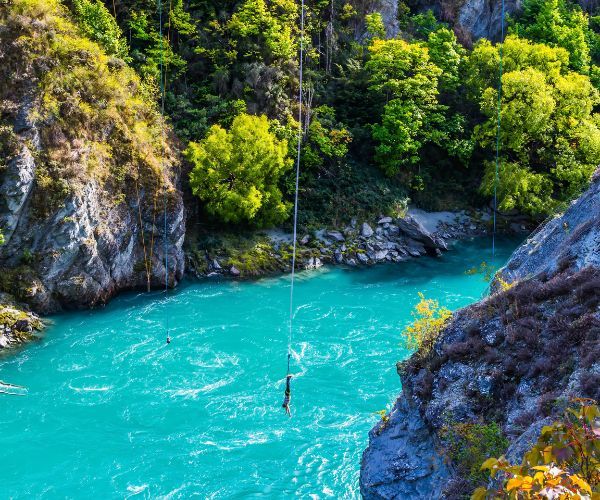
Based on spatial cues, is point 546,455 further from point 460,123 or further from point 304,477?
point 460,123

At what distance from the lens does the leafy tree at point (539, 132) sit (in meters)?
34.3

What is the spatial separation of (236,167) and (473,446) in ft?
77.7

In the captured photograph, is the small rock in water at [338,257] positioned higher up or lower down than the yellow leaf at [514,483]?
lower down

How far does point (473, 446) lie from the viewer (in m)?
9.50

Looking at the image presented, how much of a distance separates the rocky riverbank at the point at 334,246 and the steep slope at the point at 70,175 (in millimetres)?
2113

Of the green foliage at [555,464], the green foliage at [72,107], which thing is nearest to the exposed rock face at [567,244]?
the green foliage at [555,464]

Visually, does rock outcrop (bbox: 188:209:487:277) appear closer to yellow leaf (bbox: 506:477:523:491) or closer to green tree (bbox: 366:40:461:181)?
green tree (bbox: 366:40:461:181)

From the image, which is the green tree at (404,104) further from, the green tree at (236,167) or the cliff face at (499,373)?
the cliff face at (499,373)

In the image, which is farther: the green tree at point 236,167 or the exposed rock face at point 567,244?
the green tree at point 236,167

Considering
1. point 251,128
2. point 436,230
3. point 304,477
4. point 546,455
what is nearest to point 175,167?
point 251,128

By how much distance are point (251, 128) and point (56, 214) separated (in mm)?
11749

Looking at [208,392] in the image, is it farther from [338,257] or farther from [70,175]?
[338,257]

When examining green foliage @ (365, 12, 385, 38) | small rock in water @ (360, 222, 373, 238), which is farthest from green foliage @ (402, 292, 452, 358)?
green foliage @ (365, 12, 385, 38)

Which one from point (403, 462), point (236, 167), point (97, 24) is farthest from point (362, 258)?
point (403, 462)
